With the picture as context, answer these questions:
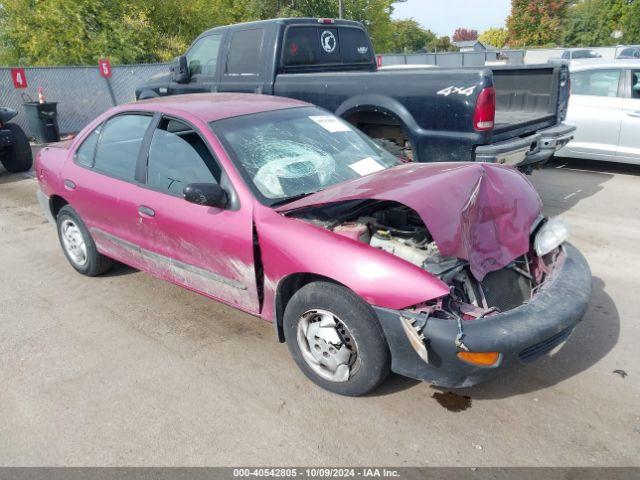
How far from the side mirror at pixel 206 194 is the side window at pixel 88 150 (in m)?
1.69

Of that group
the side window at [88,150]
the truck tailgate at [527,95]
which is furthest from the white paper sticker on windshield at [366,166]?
the truck tailgate at [527,95]

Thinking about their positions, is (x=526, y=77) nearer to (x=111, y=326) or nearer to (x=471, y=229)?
(x=471, y=229)

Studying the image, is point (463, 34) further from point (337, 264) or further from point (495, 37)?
point (337, 264)

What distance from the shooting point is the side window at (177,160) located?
3.59m

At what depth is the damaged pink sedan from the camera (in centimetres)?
271

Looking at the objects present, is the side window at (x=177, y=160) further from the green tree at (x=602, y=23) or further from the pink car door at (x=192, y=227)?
the green tree at (x=602, y=23)

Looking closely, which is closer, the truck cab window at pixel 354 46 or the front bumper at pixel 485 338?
the front bumper at pixel 485 338

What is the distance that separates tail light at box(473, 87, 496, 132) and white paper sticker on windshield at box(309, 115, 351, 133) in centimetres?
159

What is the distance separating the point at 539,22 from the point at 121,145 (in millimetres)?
71465

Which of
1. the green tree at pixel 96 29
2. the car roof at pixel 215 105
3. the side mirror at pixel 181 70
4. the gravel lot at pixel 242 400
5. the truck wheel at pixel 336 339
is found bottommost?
the gravel lot at pixel 242 400

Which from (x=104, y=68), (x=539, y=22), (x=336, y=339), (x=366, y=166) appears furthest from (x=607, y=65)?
(x=539, y=22)

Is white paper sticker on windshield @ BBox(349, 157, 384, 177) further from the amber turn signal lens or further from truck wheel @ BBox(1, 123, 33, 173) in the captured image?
truck wheel @ BBox(1, 123, 33, 173)

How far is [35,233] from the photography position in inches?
251

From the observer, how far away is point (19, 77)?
13.1m
